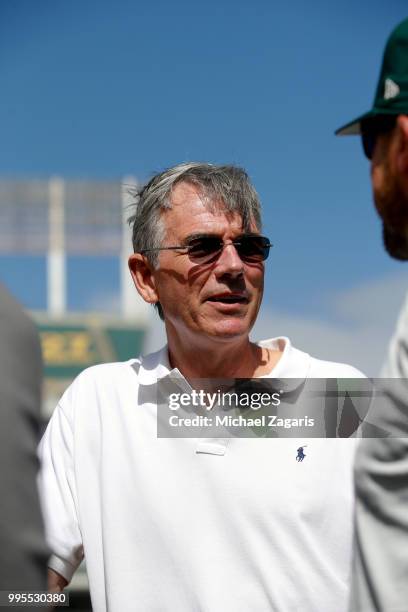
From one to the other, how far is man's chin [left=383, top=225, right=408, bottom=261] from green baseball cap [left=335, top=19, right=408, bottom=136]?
0.63 feet

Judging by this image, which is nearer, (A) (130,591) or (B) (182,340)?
(A) (130,591)

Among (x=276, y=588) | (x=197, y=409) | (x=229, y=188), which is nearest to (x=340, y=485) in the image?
(x=276, y=588)

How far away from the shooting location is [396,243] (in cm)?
151

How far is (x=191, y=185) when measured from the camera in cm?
303

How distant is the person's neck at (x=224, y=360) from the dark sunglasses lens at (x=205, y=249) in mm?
269

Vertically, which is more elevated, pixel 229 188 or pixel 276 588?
pixel 229 188

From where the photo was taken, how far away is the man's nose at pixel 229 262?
2887 millimetres

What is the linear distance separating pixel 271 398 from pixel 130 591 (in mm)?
696

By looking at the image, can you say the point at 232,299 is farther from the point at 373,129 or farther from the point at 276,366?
the point at 373,129

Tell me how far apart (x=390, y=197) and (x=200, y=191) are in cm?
154

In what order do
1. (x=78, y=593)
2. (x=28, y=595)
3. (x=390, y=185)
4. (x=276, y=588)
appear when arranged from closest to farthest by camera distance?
1. (x=28, y=595)
2. (x=390, y=185)
3. (x=276, y=588)
4. (x=78, y=593)

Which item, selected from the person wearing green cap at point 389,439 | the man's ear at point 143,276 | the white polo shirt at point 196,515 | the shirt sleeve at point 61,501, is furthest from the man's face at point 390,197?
the man's ear at point 143,276

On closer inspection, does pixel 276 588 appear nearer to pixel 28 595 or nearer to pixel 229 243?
pixel 229 243

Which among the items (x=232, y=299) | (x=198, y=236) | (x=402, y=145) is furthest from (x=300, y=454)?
(x=402, y=145)
